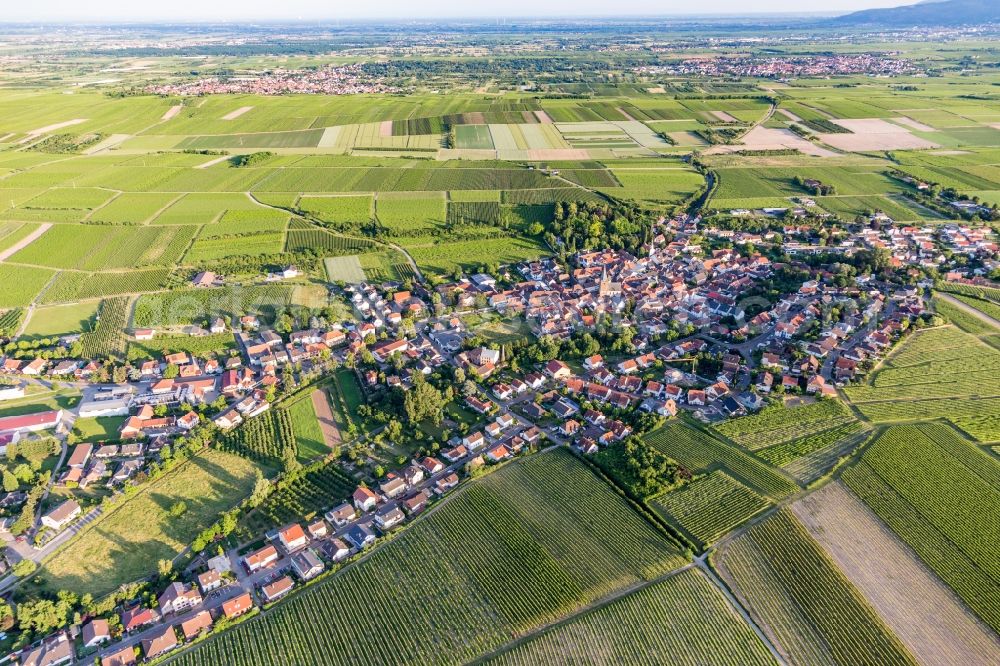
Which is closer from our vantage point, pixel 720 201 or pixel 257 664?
pixel 257 664

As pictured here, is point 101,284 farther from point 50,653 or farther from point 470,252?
point 50,653

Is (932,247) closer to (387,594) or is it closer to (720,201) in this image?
(720,201)

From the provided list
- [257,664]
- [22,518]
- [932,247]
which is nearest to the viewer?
[257,664]

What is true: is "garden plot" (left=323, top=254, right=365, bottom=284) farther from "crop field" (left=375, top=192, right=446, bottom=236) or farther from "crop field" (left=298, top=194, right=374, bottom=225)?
"crop field" (left=298, top=194, right=374, bottom=225)

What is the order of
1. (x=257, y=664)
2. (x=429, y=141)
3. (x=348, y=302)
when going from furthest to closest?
(x=429, y=141)
(x=348, y=302)
(x=257, y=664)

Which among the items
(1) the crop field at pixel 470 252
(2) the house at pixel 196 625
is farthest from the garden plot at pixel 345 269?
(2) the house at pixel 196 625

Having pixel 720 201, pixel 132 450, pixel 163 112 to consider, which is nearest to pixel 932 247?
pixel 720 201

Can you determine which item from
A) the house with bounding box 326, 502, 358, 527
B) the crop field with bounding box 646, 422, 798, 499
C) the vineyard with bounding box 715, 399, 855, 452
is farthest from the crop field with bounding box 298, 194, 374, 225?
the vineyard with bounding box 715, 399, 855, 452
